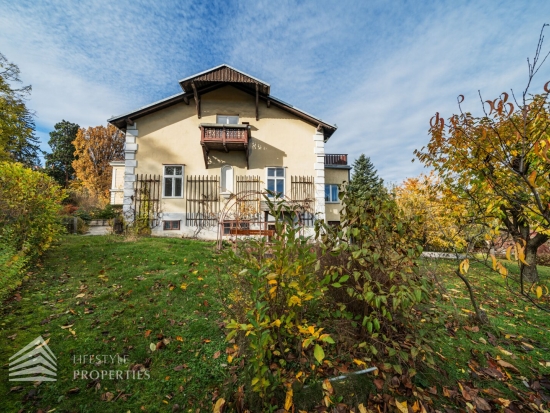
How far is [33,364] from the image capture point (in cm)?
291

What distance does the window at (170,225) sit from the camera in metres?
12.9

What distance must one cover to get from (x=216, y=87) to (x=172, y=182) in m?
5.67

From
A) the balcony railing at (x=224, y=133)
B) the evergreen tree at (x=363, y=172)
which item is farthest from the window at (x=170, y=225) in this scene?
the evergreen tree at (x=363, y=172)

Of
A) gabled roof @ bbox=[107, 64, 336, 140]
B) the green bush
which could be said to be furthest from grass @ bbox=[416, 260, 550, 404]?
gabled roof @ bbox=[107, 64, 336, 140]

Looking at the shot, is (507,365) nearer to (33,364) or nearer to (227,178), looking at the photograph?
(33,364)

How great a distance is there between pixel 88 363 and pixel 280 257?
111 inches

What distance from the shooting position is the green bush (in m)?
5.41

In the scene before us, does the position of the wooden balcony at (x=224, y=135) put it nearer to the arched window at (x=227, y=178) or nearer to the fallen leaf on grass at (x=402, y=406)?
the arched window at (x=227, y=178)

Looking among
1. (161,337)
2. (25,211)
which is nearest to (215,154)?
(25,211)

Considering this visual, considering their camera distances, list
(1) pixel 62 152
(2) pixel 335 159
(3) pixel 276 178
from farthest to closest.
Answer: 1. (1) pixel 62 152
2. (2) pixel 335 159
3. (3) pixel 276 178

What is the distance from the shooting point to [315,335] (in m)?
2.00

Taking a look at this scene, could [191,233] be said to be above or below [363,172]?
below

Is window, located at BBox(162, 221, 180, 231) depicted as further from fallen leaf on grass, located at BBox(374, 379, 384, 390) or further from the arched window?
fallen leaf on grass, located at BBox(374, 379, 384, 390)

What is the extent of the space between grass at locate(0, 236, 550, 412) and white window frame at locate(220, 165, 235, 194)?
7.92 meters
